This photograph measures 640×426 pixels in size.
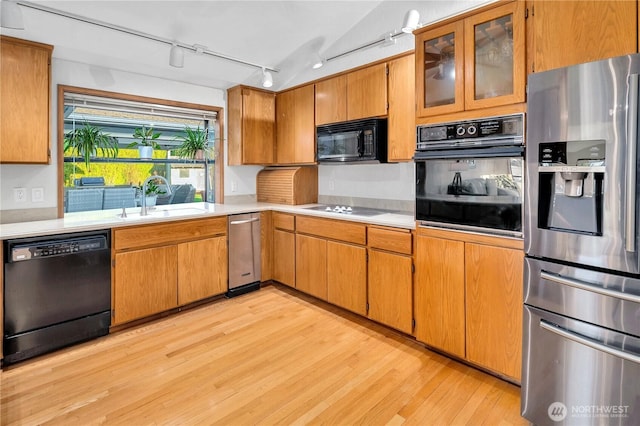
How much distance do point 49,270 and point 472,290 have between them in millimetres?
2947

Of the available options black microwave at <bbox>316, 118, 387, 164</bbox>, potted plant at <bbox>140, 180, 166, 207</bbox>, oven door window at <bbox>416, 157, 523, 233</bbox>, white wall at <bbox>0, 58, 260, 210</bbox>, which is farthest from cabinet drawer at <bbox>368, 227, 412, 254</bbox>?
white wall at <bbox>0, 58, 260, 210</bbox>

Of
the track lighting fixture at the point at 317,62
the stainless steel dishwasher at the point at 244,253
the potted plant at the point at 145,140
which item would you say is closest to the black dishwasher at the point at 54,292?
the stainless steel dishwasher at the point at 244,253

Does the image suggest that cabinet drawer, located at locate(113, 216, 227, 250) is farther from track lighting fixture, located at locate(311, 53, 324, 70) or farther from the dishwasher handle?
track lighting fixture, located at locate(311, 53, 324, 70)

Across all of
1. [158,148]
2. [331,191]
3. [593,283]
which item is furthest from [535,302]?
[158,148]

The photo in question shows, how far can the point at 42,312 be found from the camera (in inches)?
97.6

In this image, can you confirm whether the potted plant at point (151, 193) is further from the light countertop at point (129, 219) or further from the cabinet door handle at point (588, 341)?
the cabinet door handle at point (588, 341)

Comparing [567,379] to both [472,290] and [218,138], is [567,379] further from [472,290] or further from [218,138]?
[218,138]

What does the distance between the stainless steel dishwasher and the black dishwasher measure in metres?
1.14

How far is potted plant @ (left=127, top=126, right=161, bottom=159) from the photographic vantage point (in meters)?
3.70

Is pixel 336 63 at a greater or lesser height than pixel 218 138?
greater

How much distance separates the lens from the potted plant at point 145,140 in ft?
12.1

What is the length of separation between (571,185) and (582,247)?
295 mm

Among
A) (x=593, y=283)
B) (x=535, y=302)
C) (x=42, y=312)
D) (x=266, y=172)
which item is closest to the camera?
(x=593, y=283)

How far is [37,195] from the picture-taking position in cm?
291
